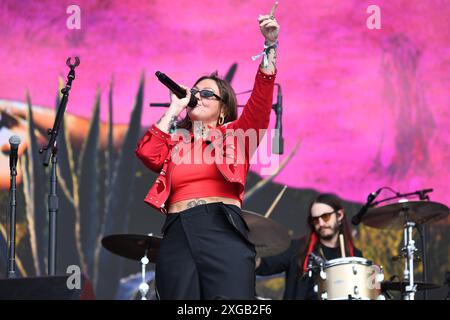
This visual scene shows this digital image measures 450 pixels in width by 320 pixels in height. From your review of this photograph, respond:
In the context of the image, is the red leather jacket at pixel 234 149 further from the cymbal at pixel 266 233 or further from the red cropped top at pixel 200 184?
the cymbal at pixel 266 233

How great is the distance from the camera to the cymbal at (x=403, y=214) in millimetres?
5270

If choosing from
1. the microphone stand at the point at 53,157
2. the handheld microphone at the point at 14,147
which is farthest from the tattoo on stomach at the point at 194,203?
the handheld microphone at the point at 14,147

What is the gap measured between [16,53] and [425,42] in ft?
9.24

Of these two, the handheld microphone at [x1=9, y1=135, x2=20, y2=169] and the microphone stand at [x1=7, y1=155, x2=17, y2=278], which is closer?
the microphone stand at [x1=7, y1=155, x2=17, y2=278]

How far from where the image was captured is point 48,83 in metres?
6.06

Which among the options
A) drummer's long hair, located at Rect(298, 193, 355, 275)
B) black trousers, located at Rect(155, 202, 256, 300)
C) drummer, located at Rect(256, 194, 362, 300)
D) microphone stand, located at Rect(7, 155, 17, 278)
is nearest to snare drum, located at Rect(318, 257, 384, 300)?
drummer's long hair, located at Rect(298, 193, 355, 275)

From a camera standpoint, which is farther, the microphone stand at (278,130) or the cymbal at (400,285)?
the microphone stand at (278,130)

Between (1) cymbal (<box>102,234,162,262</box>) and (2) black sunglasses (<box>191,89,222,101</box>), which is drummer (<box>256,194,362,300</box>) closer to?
(1) cymbal (<box>102,234,162,262</box>)

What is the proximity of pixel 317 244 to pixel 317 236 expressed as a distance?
2.1 inches

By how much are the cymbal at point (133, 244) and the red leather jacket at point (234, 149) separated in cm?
162

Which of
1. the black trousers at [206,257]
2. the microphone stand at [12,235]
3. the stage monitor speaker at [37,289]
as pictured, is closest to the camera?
the stage monitor speaker at [37,289]

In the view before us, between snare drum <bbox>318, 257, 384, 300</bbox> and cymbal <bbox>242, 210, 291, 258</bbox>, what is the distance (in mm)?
288

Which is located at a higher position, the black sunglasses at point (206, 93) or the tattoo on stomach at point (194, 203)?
the black sunglasses at point (206, 93)

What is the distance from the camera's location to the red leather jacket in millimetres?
3135
